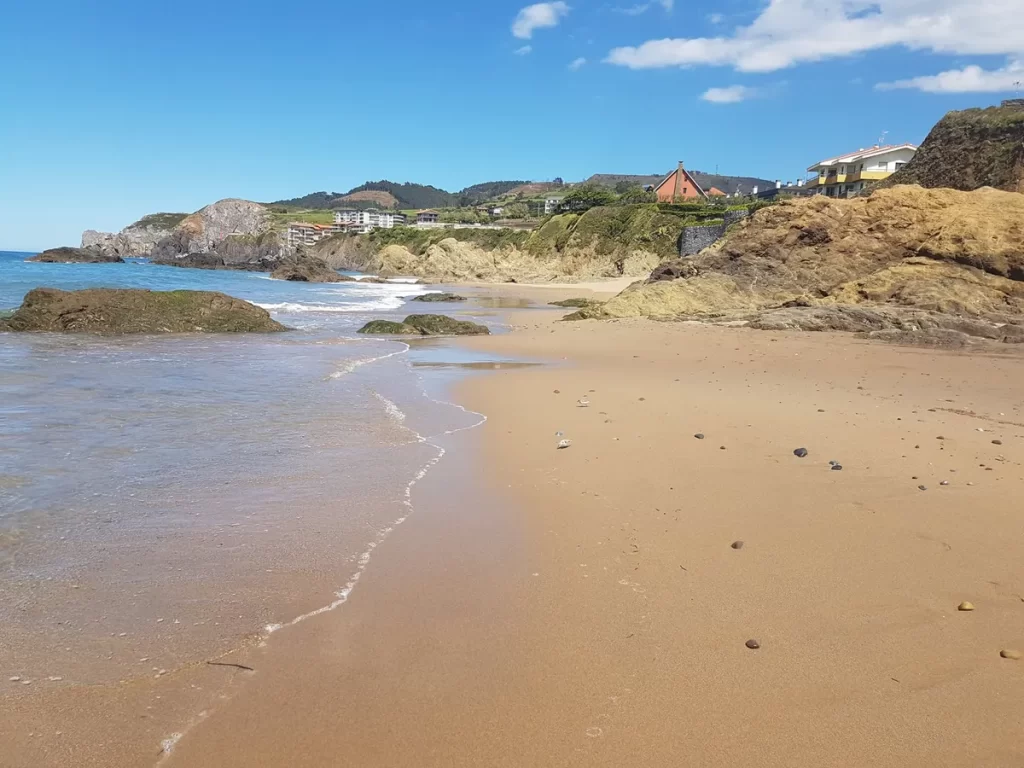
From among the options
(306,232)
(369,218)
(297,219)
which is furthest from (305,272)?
(297,219)

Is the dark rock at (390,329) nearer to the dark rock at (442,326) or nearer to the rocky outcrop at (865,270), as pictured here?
the dark rock at (442,326)

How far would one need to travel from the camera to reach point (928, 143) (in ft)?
87.2

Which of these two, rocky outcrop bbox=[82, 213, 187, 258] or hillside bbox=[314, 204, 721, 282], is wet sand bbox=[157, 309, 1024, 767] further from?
rocky outcrop bbox=[82, 213, 187, 258]

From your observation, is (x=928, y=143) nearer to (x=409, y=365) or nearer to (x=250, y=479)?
(x=409, y=365)

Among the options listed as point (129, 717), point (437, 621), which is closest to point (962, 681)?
point (437, 621)

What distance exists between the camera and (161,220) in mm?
157250

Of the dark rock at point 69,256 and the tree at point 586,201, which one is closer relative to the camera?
the tree at point 586,201

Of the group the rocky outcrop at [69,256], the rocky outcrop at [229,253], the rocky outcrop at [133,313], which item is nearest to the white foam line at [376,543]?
the rocky outcrop at [133,313]

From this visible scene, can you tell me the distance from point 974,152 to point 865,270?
10569mm

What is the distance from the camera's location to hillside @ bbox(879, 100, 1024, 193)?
2252 centimetres

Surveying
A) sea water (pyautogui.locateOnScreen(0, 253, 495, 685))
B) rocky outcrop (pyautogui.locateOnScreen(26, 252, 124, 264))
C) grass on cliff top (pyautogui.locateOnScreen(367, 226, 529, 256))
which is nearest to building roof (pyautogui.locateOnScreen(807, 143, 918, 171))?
grass on cliff top (pyautogui.locateOnScreen(367, 226, 529, 256))

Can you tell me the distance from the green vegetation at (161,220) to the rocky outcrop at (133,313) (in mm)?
155571

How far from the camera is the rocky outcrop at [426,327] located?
658 inches

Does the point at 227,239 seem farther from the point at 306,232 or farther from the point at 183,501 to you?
the point at 183,501
